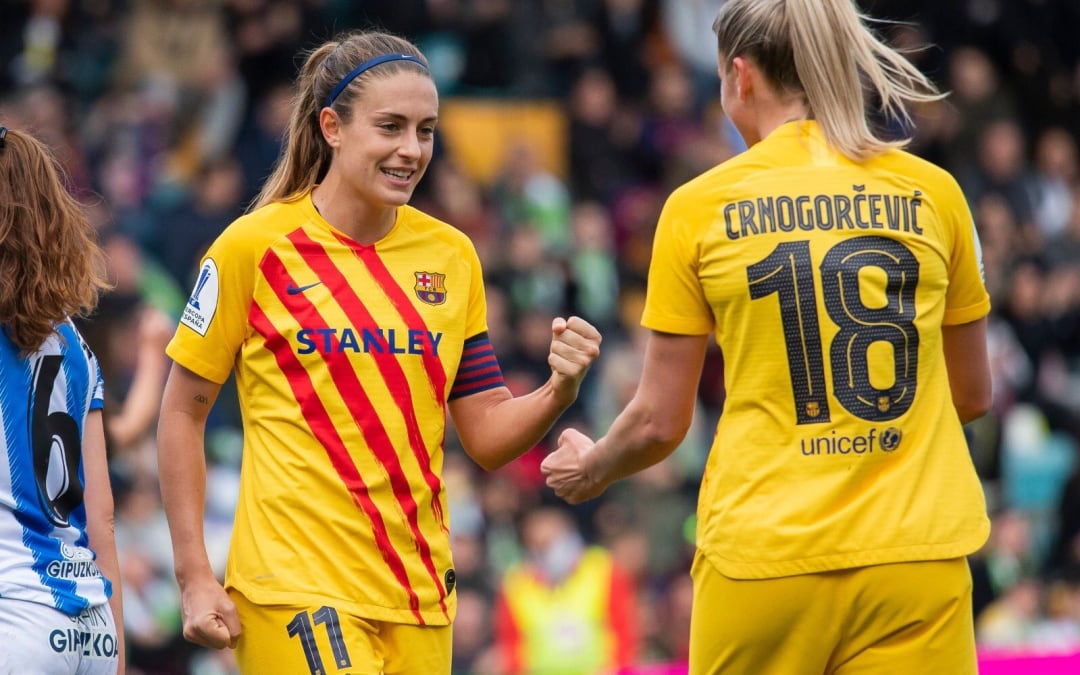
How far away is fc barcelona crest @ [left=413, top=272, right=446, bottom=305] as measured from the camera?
15.3 ft

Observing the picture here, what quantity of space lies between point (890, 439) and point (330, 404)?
1.47 meters

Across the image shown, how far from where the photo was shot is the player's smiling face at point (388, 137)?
4.53m

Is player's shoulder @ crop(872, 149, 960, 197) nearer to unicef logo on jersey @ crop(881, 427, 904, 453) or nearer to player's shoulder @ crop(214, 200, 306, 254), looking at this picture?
unicef logo on jersey @ crop(881, 427, 904, 453)

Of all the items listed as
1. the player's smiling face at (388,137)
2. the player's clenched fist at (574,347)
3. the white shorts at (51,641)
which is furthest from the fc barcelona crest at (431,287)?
the white shorts at (51,641)

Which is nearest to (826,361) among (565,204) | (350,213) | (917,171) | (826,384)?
(826,384)

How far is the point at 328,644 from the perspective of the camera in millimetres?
4289

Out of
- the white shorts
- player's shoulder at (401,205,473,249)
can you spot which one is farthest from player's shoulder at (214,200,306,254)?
the white shorts

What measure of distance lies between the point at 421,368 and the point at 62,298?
1.01m

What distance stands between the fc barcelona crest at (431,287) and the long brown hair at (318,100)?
1.41 ft

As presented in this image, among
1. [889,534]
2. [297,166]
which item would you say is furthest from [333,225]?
[889,534]

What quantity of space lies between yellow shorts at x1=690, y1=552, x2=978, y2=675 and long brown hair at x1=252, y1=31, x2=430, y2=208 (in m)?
1.66

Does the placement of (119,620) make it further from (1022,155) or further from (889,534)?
(1022,155)

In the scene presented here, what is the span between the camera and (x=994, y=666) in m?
6.64

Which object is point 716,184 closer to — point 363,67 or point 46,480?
point 363,67
